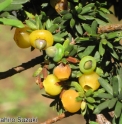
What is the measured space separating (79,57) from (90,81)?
0.06 m

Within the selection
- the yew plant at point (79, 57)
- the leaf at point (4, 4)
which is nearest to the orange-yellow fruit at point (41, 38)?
the yew plant at point (79, 57)

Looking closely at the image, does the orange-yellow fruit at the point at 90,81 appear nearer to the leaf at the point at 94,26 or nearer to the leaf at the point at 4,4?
the leaf at the point at 94,26

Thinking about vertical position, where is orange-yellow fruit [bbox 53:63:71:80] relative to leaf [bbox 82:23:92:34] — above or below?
below

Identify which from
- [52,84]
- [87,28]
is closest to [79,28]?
[87,28]

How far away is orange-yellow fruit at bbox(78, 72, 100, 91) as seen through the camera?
0.77m

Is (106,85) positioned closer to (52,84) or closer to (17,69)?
(52,84)

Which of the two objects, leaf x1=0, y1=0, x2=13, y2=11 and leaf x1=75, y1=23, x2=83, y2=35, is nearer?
leaf x1=0, y1=0, x2=13, y2=11

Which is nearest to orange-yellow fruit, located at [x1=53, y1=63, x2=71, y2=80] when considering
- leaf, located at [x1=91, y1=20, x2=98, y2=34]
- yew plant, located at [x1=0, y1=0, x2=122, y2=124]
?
yew plant, located at [x1=0, y1=0, x2=122, y2=124]

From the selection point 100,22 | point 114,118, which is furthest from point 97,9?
point 114,118

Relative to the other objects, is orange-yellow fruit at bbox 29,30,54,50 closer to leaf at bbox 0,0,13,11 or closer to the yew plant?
the yew plant

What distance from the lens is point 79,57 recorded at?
0.79 m

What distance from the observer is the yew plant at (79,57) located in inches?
29.9

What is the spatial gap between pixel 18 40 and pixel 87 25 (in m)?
0.17

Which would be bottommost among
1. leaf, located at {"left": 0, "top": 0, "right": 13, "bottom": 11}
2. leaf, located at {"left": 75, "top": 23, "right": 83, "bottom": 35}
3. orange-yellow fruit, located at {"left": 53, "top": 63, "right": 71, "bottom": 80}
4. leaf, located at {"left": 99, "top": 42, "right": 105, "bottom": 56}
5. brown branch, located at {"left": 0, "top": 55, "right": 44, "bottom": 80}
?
brown branch, located at {"left": 0, "top": 55, "right": 44, "bottom": 80}
